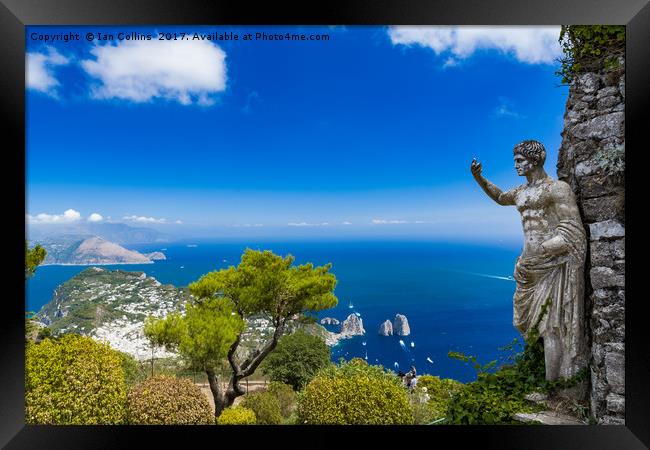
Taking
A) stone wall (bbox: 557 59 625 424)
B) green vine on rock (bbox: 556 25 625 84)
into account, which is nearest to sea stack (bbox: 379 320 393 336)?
stone wall (bbox: 557 59 625 424)

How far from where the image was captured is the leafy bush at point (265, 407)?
338cm

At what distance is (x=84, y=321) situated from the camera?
14.1 ft

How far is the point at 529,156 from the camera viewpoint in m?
2.74

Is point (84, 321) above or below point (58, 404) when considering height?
above

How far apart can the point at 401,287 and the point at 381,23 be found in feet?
12.2

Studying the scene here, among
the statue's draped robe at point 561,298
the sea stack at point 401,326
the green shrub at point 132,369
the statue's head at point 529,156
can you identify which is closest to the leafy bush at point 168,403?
the green shrub at point 132,369

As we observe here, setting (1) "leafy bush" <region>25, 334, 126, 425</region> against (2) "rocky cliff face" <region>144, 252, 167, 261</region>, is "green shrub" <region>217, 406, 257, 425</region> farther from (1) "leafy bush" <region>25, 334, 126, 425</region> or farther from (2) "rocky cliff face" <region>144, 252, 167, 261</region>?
(2) "rocky cliff face" <region>144, 252, 167, 261</region>

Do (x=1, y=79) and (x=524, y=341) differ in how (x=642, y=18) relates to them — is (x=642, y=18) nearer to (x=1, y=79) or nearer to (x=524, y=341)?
(x=524, y=341)

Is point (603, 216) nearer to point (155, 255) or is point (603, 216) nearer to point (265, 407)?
point (265, 407)

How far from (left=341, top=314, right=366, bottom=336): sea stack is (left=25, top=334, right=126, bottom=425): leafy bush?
104 inches

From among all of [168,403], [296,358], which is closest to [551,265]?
[296,358]

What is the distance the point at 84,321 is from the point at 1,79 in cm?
288

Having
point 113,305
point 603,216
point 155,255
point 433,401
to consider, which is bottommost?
point 433,401

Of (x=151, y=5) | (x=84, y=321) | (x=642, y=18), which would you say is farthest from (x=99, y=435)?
(x=642, y=18)
